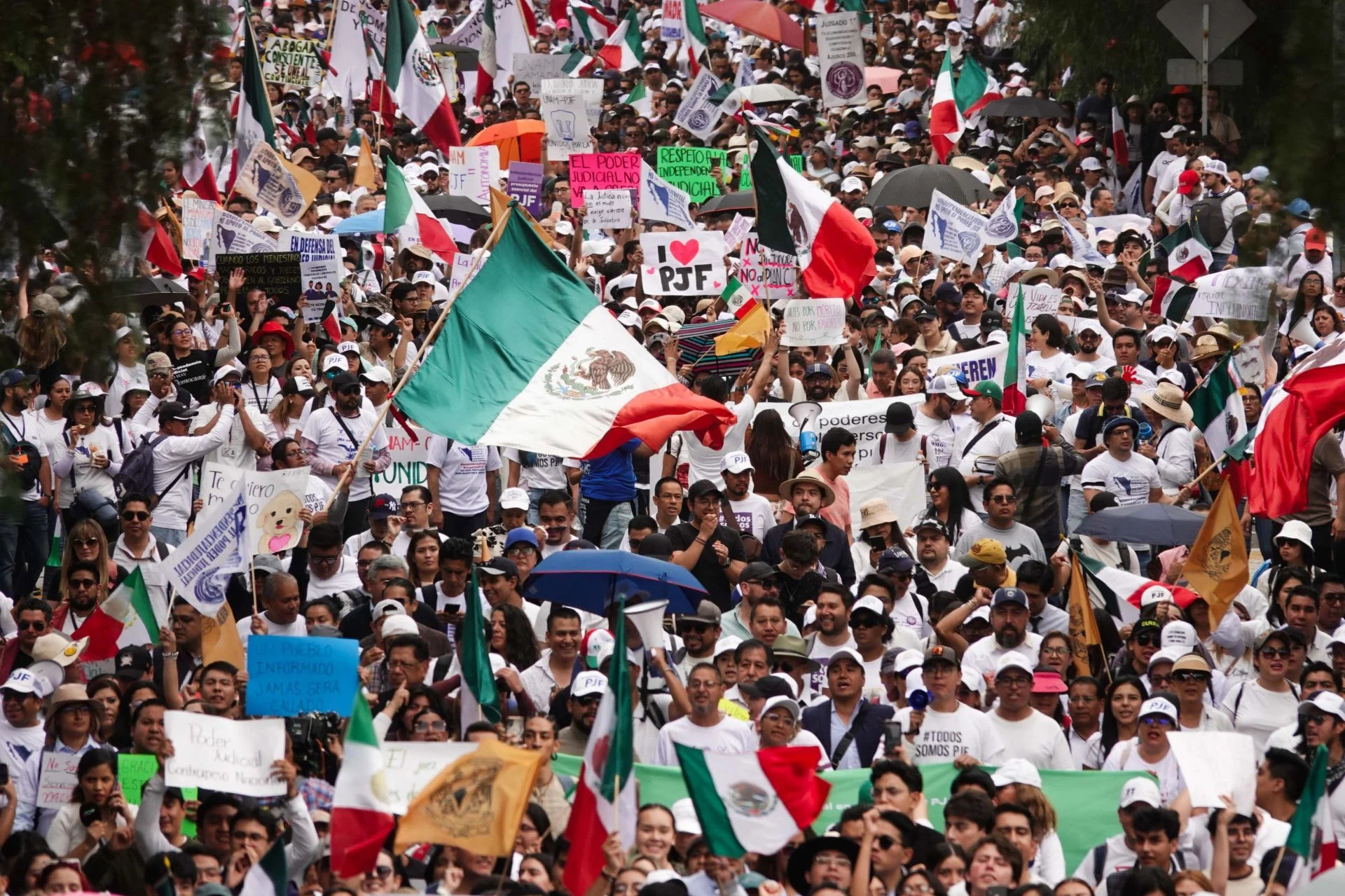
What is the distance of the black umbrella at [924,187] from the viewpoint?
2342cm

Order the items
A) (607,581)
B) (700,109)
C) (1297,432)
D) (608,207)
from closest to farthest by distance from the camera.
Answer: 1. (607,581)
2. (1297,432)
3. (608,207)
4. (700,109)

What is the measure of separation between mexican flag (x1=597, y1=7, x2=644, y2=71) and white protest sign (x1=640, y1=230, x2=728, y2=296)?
522 inches

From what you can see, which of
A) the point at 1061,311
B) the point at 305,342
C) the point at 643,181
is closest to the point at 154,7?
the point at 305,342

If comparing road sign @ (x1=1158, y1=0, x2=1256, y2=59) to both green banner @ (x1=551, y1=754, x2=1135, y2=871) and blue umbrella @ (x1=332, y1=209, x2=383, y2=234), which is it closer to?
blue umbrella @ (x1=332, y1=209, x2=383, y2=234)

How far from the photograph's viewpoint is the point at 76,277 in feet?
27.9

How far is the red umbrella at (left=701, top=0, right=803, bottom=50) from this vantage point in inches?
1221

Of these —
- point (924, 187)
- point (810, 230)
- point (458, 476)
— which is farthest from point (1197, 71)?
point (458, 476)

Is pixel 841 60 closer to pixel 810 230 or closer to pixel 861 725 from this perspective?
pixel 810 230

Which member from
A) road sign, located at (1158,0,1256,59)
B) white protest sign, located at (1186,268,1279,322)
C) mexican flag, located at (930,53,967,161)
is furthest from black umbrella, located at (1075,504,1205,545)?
mexican flag, located at (930,53,967,161)

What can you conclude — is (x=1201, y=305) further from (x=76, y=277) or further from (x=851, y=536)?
(x=76, y=277)

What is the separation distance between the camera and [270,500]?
44.9ft

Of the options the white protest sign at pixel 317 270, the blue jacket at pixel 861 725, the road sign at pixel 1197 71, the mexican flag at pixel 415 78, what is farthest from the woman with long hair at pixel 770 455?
the mexican flag at pixel 415 78

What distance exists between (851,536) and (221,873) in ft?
18.1

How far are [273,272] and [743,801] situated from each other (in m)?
9.31
